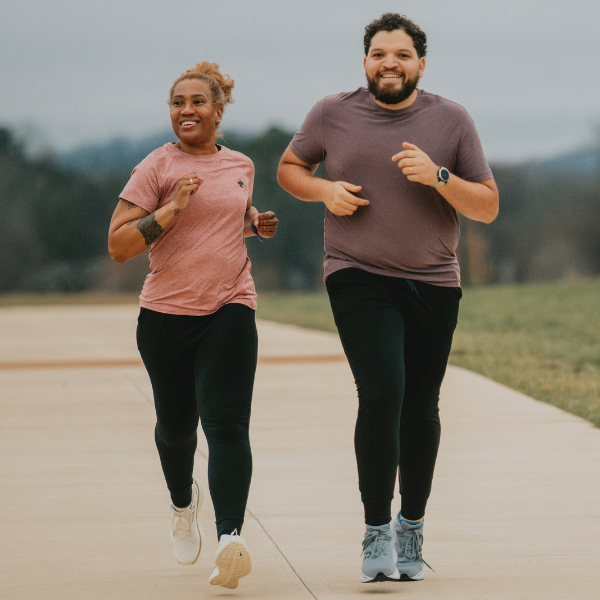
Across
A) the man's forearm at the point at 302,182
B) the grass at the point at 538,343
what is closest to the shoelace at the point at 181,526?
the man's forearm at the point at 302,182

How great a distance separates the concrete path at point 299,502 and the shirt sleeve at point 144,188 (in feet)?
4.35

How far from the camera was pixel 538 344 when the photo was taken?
14.6m

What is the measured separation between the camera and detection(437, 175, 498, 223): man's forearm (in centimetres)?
358

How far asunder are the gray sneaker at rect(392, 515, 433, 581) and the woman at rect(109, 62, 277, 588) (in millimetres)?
596

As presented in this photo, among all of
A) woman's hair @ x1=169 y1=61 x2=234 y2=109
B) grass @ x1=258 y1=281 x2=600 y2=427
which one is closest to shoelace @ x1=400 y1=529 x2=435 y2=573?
woman's hair @ x1=169 y1=61 x2=234 y2=109

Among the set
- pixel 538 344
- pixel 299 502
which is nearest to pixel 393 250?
pixel 299 502

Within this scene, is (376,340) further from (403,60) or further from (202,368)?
(403,60)

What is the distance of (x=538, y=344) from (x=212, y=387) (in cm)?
1160

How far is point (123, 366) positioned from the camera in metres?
12.1

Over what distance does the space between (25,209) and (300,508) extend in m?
Result: 70.3

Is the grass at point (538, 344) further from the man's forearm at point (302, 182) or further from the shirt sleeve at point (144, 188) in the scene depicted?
the shirt sleeve at point (144, 188)

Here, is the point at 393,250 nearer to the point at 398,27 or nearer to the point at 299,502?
the point at 398,27

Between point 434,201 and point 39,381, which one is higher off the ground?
point 434,201

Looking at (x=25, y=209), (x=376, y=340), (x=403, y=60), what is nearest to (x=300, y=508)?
(x=376, y=340)
